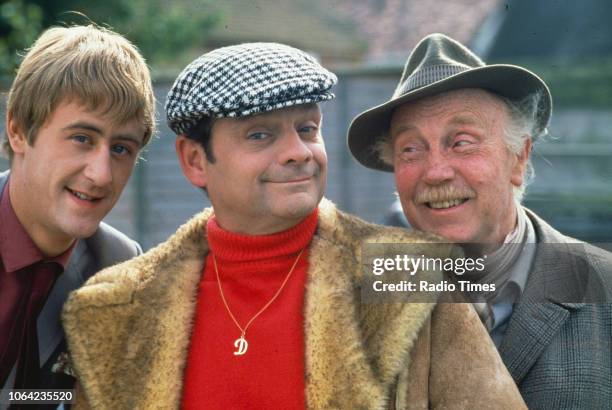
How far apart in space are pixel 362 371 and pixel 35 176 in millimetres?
1454

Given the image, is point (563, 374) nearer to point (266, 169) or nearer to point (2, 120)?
point (266, 169)

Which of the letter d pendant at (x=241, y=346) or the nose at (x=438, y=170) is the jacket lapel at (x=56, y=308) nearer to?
the letter d pendant at (x=241, y=346)

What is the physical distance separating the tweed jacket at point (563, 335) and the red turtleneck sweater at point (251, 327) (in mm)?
805

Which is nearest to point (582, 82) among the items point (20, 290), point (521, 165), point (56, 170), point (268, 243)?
point (521, 165)

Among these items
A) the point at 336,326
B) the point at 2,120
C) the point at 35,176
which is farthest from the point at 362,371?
the point at 2,120

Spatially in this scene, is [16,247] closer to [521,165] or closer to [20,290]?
[20,290]

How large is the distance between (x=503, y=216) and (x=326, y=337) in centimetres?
100

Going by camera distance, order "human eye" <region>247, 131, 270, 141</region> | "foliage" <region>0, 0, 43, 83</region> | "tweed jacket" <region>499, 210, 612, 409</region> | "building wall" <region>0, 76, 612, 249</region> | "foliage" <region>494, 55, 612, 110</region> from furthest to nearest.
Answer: "foliage" <region>494, 55, 612, 110</region>, "building wall" <region>0, 76, 612, 249</region>, "foliage" <region>0, 0, 43, 83</region>, "tweed jacket" <region>499, 210, 612, 409</region>, "human eye" <region>247, 131, 270, 141</region>

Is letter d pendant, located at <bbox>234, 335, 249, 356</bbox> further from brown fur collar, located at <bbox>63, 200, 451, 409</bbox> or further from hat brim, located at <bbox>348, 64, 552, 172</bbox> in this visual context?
hat brim, located at <bbox>348, 64, 552, 172</bbox>

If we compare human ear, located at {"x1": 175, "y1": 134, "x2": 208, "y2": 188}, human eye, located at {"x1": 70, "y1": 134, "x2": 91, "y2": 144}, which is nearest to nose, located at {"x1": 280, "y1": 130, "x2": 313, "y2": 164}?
human ear, located at {"x1": 175, "y1": 134, "x2": 208, "y2": 188}

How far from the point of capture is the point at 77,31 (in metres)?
3.35

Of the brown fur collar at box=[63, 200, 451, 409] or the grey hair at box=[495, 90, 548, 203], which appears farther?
the grey hair at box=[495, 90, 548, 203]

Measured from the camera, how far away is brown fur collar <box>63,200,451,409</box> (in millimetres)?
2594

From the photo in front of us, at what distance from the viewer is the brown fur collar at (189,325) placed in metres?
2.59
